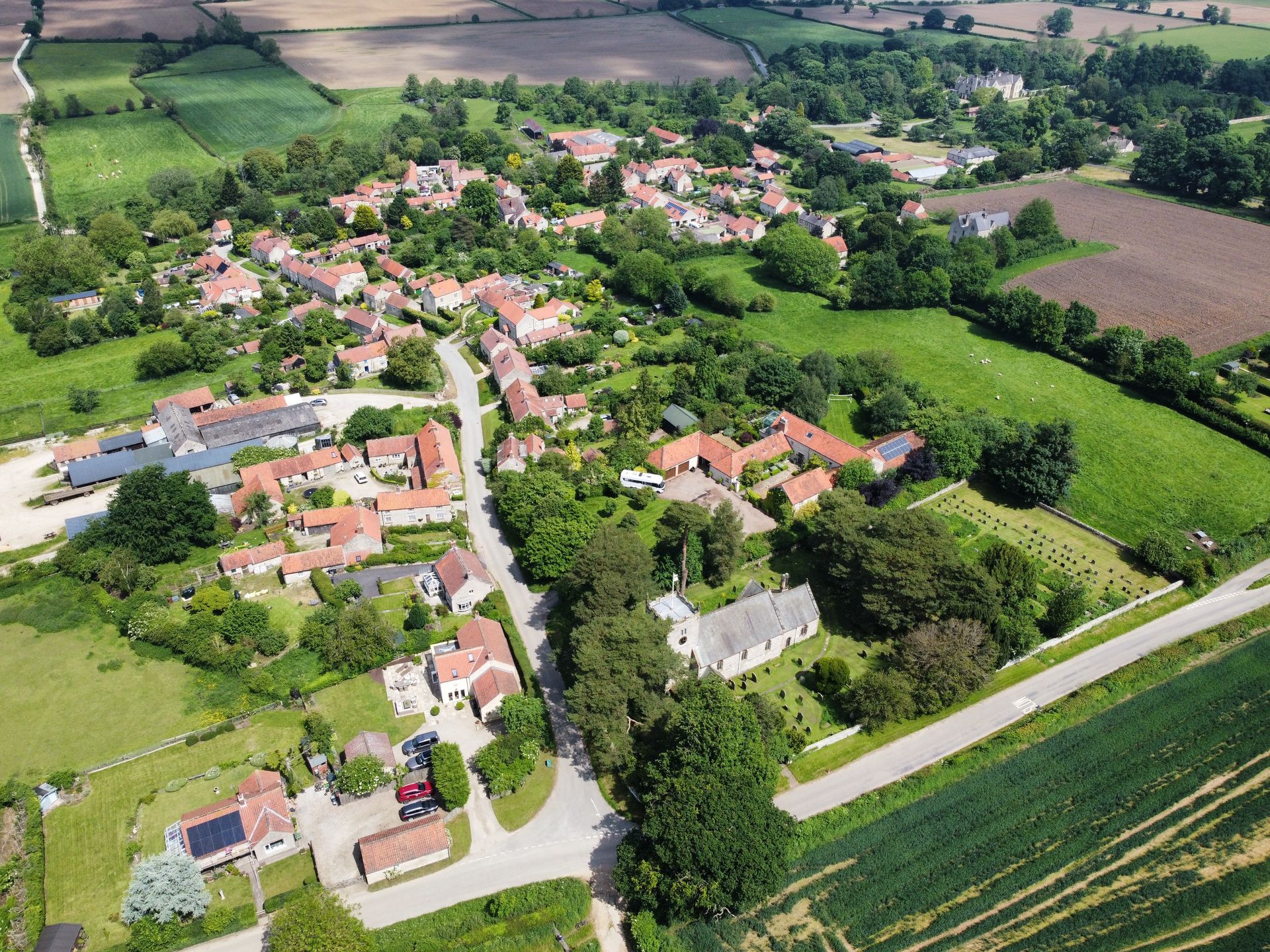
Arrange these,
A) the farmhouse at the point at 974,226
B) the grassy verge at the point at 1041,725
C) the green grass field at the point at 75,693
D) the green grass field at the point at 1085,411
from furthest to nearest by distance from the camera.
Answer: the farmhouse at the point at 974,226, the green grass field at the point at 1085,411, the green grass field at the point at 75,693, the grassy verge at the point at 1041,725

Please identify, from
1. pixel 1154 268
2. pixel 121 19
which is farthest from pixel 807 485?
pixel 121 19

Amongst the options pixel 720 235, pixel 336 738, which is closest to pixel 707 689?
pixel 336 738

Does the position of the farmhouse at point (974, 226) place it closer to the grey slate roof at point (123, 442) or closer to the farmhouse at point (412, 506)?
the farmhouse at point (412, 506)

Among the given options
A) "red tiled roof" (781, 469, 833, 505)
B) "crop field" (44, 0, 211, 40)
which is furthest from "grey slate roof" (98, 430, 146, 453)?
"crop field" (44, 0, 211, 40)

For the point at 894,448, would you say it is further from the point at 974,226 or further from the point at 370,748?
the point at 974,226

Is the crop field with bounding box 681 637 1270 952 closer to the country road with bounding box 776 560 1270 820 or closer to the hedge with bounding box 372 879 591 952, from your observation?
the country road with bounding box 776 560 1270 820

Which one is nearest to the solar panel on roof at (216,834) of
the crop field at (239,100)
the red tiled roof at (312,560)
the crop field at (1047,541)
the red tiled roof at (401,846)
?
the red tiled roof at (401,846)
